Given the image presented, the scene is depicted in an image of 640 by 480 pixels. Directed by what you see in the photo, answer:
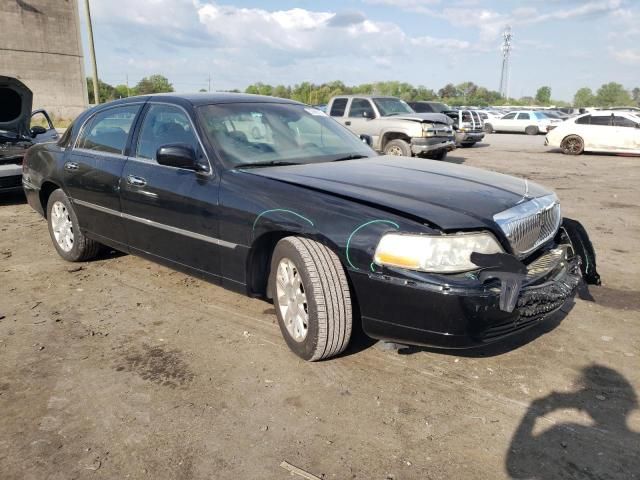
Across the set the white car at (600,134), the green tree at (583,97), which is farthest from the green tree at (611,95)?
the white car at (600,134)

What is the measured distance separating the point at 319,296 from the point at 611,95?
111520 mm

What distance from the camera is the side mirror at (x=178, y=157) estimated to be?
3553mm

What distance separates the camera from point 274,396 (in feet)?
9.64

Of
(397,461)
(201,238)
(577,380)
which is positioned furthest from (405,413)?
(201,238)

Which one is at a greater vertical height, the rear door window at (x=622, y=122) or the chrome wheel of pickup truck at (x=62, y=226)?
the rear door window at (x=622, y=122)

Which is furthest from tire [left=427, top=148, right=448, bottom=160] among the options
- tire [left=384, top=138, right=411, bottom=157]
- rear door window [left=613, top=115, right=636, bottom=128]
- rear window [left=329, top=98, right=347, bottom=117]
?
rear door window [left=613, top=115, right=636, bottom=128]

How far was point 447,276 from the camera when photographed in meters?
2.68

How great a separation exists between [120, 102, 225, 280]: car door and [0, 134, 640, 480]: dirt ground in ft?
1.65

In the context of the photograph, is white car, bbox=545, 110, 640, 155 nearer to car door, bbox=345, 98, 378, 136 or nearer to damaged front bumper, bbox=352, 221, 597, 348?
car door, bbox=345, 98, 378, 136

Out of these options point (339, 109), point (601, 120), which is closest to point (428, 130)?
point (339, 109)

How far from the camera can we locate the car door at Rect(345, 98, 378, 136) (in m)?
13.4

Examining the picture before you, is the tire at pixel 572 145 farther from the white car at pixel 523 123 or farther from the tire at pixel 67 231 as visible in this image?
the tire at pixel 67 231

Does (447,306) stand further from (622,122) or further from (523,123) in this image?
(523,123)

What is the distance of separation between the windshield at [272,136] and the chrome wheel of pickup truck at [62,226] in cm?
220
